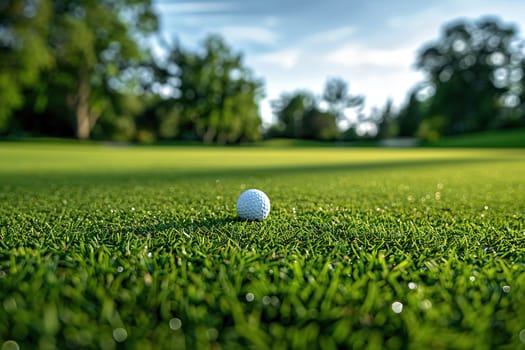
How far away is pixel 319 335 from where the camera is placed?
1052 mm

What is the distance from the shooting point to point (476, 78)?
44781 millimetres

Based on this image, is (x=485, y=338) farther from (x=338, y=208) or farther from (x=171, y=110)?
(x=171, y=110)

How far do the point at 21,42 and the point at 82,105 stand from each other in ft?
28.1

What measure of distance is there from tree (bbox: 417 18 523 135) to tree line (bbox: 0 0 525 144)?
0.40 ft

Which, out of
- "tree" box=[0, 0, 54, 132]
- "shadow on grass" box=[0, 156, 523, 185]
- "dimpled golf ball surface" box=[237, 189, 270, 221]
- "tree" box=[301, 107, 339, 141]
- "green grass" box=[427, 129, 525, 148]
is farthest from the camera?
"tree" box=[301, 107, 339, 141]

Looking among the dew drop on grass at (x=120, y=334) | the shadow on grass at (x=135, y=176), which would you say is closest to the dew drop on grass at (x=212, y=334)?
the dew drop on grass at (x=120, y=334)

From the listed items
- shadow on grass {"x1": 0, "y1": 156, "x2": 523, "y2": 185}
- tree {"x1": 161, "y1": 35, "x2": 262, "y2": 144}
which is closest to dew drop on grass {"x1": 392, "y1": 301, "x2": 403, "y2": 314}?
shadow on grass {"x1": 0, "y1": 156, "x2": 523, "y2": 185}

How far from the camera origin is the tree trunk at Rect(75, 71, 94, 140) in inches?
1273

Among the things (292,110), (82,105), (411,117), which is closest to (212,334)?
(82,105)

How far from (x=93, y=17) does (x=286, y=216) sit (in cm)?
3414

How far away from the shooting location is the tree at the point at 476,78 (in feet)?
144

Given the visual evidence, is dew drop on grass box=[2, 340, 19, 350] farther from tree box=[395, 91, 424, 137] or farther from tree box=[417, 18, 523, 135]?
tree box=[395, 91, 424, 137]

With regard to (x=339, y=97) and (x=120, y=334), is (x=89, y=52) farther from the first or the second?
(x=339, y=97)

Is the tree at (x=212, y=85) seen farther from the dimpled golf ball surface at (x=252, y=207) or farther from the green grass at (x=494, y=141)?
the dimpled golf ball surface at (x=252, y=207)
